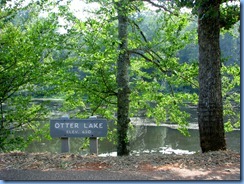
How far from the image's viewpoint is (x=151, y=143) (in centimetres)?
1859

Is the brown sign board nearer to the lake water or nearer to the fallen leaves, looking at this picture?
the fallen leaves

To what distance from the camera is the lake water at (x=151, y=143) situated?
664 inches

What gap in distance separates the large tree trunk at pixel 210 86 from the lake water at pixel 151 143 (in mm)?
10273

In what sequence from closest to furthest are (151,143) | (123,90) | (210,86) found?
(210,86) < (123,90) < (151,143)

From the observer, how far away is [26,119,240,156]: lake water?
16875 mm

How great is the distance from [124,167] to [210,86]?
2.06m

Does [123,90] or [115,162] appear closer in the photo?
[115,162]

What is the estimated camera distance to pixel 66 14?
7.84m

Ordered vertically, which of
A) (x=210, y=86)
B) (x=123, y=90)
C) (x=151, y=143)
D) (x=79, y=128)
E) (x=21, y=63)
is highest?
(x=21, y=63)

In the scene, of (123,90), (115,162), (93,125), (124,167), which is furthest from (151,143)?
(124,167)

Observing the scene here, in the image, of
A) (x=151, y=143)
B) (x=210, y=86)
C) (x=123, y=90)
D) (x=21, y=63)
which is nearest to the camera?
(x=210, y=86)

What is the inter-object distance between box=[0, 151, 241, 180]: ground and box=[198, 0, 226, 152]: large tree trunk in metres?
0.37

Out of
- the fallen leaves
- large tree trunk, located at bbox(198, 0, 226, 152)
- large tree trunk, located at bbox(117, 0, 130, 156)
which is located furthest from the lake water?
the fallen leaves

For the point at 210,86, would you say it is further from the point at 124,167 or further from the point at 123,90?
the point at 123,90
